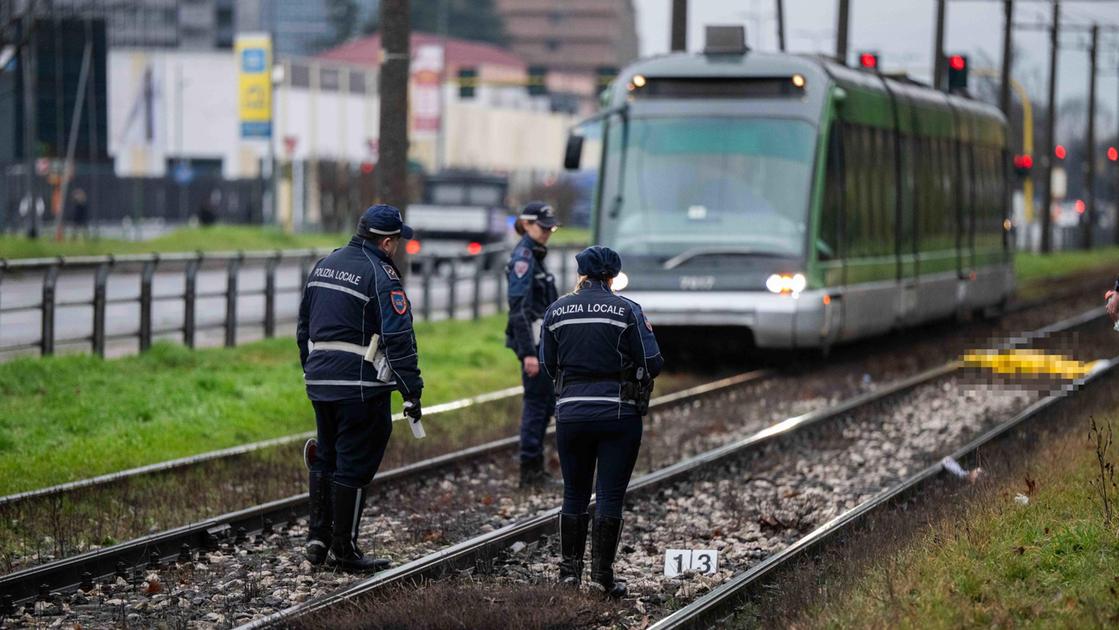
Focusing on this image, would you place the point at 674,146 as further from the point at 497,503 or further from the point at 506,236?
the point at 506,236

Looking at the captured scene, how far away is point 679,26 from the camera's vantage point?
26.9 meters

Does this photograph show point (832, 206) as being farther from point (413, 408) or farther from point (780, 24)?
point (780, 24)

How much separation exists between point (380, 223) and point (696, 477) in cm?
422

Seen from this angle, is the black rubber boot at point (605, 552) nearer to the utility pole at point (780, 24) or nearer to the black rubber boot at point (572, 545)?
the black rubber boot at point (572, 545)

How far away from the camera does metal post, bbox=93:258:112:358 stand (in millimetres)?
17000

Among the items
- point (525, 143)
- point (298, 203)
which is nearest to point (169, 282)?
point (298, 203)

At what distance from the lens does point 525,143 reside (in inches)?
3915

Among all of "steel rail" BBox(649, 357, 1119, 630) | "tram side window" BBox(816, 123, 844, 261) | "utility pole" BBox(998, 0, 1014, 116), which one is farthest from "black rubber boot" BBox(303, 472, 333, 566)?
"utility pole" BBox(998, 0, 1014, 116)

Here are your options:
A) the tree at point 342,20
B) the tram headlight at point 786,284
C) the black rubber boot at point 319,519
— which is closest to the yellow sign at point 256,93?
the tram headlight at point 786,284

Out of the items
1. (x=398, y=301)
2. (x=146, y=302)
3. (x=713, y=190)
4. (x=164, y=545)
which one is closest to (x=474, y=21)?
(x=146, y=302)

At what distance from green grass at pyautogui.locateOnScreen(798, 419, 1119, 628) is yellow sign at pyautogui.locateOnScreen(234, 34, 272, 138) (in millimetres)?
36661

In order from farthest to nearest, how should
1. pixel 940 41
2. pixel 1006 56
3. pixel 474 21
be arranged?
pixel 474 21 < pixel 1006 56 < pixel 940 41

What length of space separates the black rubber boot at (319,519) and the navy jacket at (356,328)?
22.2 inches

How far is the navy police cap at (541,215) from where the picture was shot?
10.8 meters
